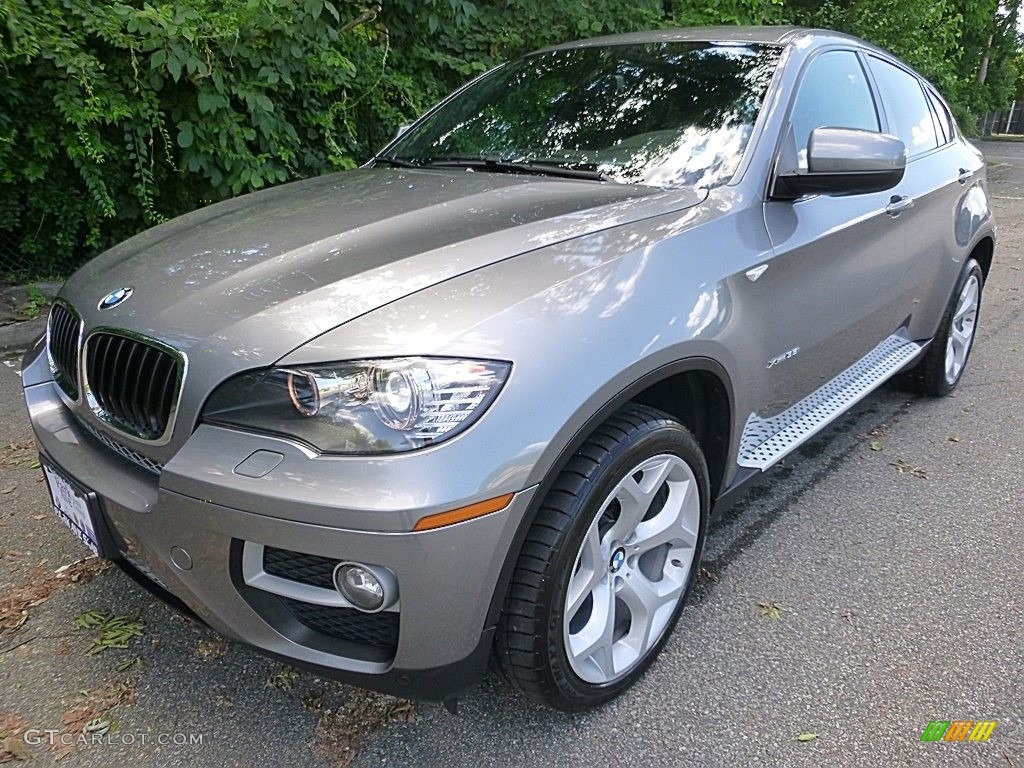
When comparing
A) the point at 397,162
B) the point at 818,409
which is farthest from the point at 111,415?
the point at 818,409

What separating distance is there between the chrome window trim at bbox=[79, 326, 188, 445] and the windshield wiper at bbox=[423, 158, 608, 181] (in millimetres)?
1350

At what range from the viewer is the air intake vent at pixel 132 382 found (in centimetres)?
166

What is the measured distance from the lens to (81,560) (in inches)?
100

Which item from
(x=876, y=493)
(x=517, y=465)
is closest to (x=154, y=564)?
(x=517, y=465)

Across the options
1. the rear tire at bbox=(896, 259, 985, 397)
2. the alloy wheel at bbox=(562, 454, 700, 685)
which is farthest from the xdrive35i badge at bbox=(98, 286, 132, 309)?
the rear tire at bbox=(896, 259, 985, 397)

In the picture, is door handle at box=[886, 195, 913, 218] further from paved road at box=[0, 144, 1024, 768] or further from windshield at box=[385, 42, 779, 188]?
paved road at box=[0, 144, 1024, 768]

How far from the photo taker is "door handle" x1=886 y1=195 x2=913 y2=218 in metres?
3.01

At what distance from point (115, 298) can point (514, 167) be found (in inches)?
52.4

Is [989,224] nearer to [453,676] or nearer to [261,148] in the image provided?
[453,676]

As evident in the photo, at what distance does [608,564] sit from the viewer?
75.5 inches

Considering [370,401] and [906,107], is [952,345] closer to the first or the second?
[906,107]

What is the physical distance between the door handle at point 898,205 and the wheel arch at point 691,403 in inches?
53.8

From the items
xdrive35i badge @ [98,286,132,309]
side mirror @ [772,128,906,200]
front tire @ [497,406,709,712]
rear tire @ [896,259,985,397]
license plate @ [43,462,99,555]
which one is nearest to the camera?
front tire @ [497,406,709,712]

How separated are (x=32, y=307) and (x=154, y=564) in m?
3.97
